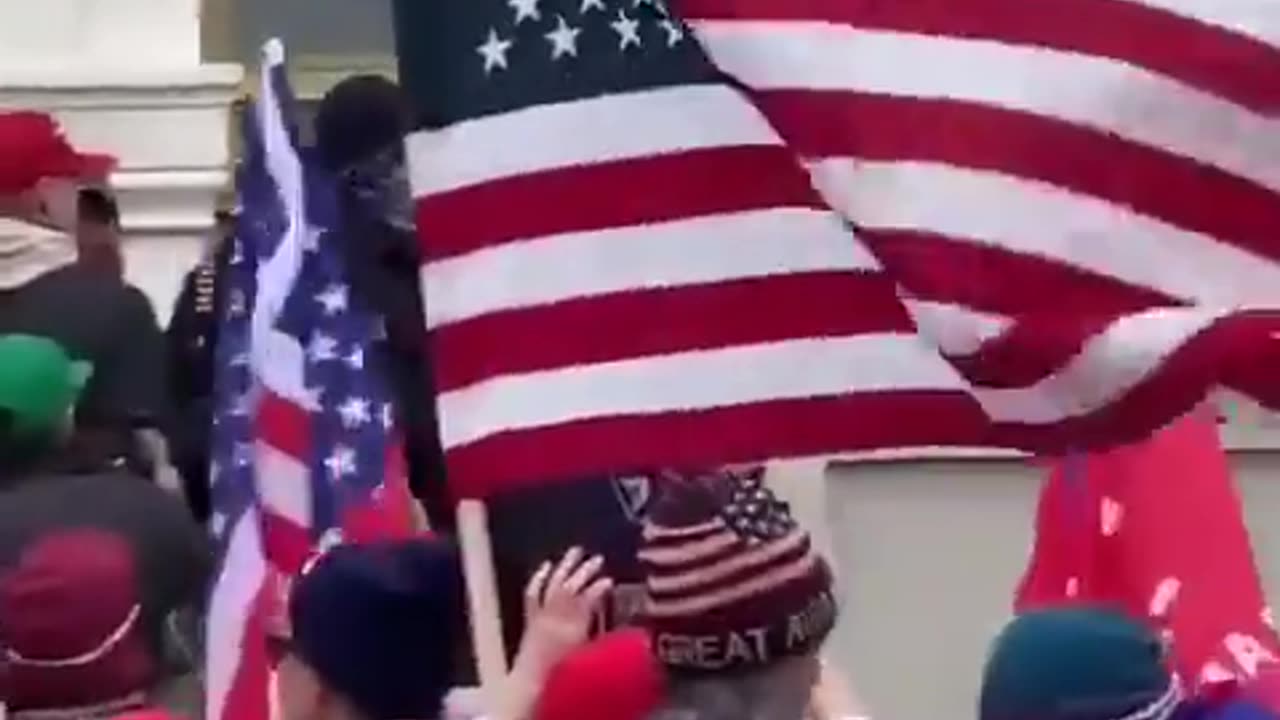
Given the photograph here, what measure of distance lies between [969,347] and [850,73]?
337 millimetres

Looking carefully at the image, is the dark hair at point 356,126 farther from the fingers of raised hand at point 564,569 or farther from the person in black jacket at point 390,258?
the fingers of raised hand at point 564,569

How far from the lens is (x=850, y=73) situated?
421 cm

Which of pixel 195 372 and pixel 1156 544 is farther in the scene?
pixel 195 372

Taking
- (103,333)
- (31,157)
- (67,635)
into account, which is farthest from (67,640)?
(31,157)

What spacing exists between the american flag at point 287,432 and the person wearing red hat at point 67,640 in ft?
1.32

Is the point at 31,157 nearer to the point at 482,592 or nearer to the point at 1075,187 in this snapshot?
the point at 482,592

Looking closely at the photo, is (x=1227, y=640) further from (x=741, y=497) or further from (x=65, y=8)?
(x=65, y=8)

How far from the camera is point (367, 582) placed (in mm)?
4746

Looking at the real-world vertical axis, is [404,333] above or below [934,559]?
above

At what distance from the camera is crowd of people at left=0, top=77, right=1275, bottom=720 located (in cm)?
415

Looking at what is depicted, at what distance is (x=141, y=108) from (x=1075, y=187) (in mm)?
5857

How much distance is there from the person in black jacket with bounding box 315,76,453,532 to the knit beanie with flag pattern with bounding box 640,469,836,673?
1.63 metres

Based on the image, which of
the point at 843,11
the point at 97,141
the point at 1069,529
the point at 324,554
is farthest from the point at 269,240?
the point at 97,141

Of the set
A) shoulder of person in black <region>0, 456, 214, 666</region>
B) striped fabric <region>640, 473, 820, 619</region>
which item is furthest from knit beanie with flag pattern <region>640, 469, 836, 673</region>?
shoulder of person in black <region>0, 456, 214, 666</region>
